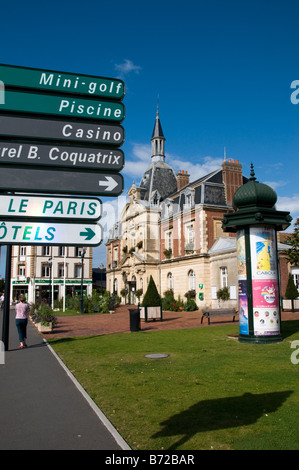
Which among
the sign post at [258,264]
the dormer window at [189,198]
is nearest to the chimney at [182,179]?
the dormer window at [189,198]

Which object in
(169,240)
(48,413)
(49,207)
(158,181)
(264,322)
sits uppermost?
(158,181)

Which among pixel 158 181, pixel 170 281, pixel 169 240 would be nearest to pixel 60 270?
pixel 158 181

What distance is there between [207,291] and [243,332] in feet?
66.4

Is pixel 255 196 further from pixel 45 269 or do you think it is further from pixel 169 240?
pixel 45 269

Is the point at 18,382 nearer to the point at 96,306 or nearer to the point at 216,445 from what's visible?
the point at 216,445

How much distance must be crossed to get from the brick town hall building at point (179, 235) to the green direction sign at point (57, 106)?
941 inches

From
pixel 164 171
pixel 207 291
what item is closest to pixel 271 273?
pixel 207 291

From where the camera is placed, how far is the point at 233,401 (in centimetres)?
642

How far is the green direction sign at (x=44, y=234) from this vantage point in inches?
243

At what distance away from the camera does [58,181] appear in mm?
6082

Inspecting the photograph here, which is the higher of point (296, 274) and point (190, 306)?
point (296, 274)

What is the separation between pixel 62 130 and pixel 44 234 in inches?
Answer: 67.1

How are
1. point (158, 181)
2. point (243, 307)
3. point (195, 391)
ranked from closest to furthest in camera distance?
point (195, 391), point (243, 307), point (158, 181)

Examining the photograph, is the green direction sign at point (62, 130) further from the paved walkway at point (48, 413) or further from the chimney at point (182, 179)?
the chimney at point (182, 179)
